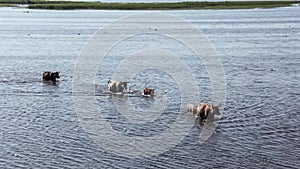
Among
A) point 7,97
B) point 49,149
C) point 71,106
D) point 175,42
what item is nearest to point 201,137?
point 49,149

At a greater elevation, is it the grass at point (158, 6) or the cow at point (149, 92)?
the grass at point (158, 6)

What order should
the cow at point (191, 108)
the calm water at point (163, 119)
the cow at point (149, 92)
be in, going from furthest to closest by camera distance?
the cow at point (149, 92), the cow at point (191, 108), the calm water at point (163, 119)

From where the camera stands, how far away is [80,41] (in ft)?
237

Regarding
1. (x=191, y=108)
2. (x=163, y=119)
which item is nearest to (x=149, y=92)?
(x=191, y=108)

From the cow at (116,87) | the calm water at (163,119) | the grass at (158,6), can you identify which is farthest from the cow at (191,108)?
the grass at (158,6)

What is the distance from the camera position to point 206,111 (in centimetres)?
2764

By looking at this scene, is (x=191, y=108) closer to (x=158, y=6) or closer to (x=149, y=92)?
(x=149, y=92)

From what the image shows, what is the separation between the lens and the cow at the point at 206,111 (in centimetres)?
2741

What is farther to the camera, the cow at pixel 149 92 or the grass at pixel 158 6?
the grass at pixel 158 6

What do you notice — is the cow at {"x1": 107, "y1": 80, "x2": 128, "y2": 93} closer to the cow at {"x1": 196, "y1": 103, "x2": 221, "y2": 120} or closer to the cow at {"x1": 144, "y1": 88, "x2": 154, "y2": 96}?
the cow at {"x1": 144, "y1": 88, "x2": 154, "y2": 96}

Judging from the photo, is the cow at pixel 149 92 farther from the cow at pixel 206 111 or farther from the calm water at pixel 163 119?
the cow at pixel 206 111

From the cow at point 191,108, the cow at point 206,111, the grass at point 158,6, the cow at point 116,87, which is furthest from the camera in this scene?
the grass at point 158,6

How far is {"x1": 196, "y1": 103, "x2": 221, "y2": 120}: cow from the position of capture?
1079 inches

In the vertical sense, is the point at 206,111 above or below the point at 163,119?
above
